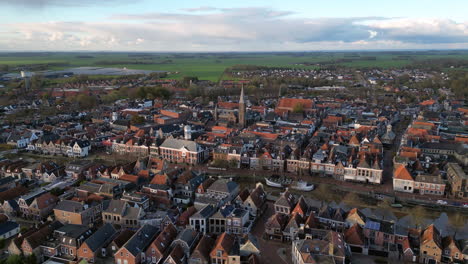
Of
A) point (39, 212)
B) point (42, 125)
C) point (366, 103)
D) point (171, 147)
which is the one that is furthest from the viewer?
point (366, 103)

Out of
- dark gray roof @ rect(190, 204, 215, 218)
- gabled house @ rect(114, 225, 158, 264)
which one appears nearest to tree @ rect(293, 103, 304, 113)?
dark gray roof @ rect(190, 204, 215, 218)

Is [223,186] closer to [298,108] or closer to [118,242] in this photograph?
[118,242]

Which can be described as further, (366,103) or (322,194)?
(366,103)

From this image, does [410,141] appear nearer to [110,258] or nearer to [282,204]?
[282,204]

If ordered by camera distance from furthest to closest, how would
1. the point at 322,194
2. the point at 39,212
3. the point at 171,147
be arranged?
1. the point at 171,147
2. the point at 322,194
3. the point at 39,212

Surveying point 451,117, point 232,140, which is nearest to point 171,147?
point 232,140

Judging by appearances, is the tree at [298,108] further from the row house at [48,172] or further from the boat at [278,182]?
the row house at [48,172]
